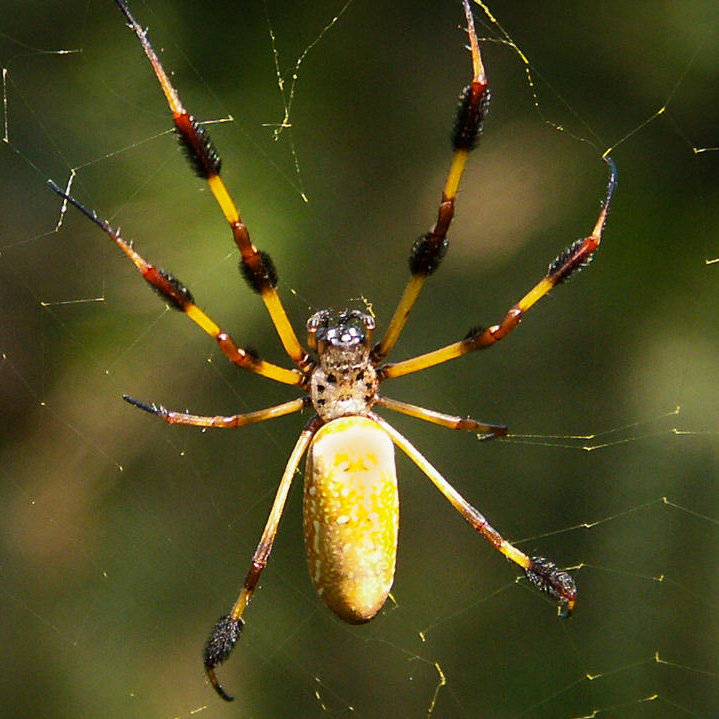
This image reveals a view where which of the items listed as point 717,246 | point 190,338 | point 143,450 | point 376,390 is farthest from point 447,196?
point 143,450

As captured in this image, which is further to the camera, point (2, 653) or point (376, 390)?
point (2, 653)

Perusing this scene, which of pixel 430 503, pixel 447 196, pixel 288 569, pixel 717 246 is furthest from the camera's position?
pixel 430 503

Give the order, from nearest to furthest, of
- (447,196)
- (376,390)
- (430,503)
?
(447,196)
(376,390)
(430,503)

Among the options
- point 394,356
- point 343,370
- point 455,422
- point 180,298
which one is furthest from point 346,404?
point 394,356

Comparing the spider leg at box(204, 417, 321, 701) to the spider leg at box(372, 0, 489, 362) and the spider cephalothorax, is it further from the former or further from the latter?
the spider leg at box(372, 0, 489, 362)

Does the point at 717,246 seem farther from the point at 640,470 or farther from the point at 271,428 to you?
the point at 271,428

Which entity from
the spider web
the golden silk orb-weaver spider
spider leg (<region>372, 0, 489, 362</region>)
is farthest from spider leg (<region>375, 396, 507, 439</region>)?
the spider web

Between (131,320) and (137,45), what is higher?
(137,45)
